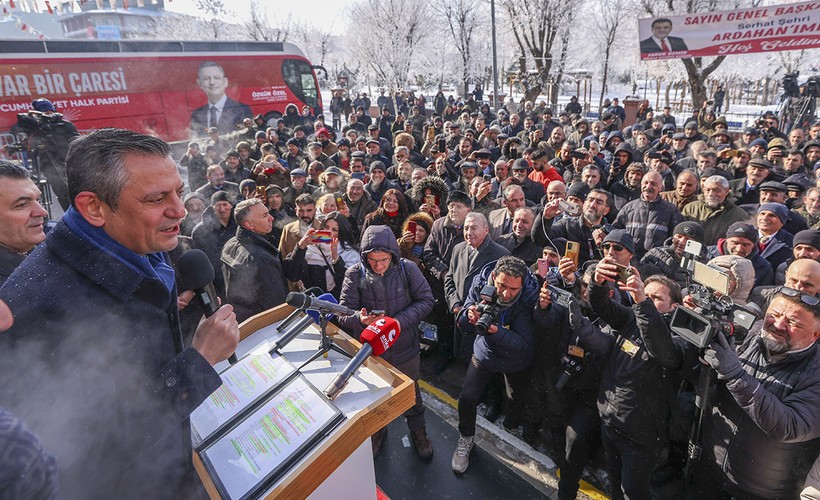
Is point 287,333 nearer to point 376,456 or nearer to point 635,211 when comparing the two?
point 376,456

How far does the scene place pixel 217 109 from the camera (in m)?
16.4

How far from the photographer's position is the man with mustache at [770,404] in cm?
232

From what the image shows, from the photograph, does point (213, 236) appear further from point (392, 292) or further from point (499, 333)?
point (499, 333)

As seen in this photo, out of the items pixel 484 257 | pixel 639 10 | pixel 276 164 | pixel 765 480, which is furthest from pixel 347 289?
pixel 639 10

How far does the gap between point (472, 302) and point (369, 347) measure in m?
1.78

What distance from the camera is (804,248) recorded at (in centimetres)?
383

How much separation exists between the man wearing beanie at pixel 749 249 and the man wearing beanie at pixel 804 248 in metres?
0.08

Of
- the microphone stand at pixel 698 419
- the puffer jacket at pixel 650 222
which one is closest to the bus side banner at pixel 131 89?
the puffer jacket at pixel 650 222

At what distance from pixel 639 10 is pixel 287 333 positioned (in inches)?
1079

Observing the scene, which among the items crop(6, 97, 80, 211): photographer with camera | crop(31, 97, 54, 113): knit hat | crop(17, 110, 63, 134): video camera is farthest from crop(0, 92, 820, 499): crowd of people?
crop(31, 97, 54, 113): knit hat

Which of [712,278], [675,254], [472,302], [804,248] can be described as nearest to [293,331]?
[472,302]

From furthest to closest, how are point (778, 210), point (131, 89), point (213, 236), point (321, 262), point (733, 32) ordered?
point (131, 89) < point (733, 32) < point (213, 236) < point (321, 262) < point (778, 210)

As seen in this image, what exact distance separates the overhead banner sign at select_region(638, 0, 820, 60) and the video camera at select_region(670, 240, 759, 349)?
14.0m

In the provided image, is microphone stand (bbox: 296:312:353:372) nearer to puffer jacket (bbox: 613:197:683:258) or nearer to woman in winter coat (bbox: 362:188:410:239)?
woman in winter coat (bbox: 362:188:410:239)
